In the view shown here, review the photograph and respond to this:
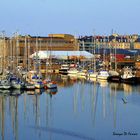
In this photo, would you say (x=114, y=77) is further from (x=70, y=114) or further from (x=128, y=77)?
(x=70, y=114)

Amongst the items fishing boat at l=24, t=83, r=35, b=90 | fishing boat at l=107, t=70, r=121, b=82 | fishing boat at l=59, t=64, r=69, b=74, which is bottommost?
fishing boat at l=24, t=83, r=35, b=90

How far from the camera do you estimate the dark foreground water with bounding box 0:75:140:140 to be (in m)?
21.0

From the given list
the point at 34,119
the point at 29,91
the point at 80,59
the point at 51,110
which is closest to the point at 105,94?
the point at 29,91

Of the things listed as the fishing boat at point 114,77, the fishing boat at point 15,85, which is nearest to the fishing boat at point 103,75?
the fishing boat at point 114,77

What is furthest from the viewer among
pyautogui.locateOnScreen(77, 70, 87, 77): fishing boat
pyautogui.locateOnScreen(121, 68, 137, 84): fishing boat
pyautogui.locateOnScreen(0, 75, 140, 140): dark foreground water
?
pyautogui.locateOnScreen(77, 70, 87, 77): fishing boat

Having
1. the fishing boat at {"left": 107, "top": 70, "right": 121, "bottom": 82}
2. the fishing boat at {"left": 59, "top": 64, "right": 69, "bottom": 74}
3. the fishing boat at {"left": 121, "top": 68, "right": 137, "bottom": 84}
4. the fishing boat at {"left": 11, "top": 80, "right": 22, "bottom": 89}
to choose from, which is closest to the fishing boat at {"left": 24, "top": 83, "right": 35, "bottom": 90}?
the fishing boat at {"left": 11, "top": 80, "right": 22, "bottom": 89}

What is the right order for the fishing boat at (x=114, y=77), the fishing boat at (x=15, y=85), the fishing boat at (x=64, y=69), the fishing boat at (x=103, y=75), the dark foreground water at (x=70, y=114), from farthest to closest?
the fishing boat at (x=64, y=69) → the fishing boat at (x=103, y=75) → the fishing boat at (x=114, y=77) → the fishing boat at (x=15, y=85) → the dark foreground water at (x=70, y=114)

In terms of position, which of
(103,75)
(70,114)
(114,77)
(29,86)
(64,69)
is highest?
(64,69)

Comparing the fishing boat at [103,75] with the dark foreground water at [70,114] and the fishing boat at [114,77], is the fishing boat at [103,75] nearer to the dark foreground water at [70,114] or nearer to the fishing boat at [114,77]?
the fishing boat at [114,77]

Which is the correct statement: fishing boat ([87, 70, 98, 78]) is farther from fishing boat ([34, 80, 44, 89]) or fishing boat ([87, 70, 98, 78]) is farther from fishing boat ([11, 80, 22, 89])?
fishing boat ([11, 80, 22, 89])

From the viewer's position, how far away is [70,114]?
2595 centimetres

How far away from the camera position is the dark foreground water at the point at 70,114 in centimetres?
2103

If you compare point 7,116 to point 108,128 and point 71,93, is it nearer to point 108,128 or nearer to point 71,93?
point 108,128

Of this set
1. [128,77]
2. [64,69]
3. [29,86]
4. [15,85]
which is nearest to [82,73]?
[64,69]
